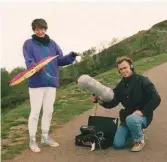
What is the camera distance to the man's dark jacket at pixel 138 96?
6723mm

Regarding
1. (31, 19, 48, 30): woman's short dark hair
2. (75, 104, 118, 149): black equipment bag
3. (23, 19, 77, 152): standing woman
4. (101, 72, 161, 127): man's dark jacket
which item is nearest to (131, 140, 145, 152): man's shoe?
(101, 72, 161, 127): man's dark jacket

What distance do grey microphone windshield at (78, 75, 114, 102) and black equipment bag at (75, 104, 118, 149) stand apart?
0.38 m

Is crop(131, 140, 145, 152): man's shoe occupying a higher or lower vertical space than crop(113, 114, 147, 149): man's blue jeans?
lower

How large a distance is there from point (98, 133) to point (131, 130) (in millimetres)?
509

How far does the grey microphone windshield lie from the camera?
682 cm

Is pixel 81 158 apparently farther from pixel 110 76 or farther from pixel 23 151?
pixel 110 76

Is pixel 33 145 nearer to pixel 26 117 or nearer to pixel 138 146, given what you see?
pixel 138 146

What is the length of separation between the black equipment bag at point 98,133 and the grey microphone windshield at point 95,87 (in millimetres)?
379

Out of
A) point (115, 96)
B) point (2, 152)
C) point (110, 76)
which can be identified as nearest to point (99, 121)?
point (115, 96)

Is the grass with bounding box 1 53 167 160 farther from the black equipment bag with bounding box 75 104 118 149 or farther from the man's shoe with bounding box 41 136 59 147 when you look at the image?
the black equipment bag with bounding box 75 104 118 149

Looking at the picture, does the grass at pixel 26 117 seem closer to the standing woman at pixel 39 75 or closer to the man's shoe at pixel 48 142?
the man's shoe at pixel 48 142

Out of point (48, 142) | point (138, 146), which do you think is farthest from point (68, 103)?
point (138, 146)

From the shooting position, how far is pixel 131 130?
6.80 metres

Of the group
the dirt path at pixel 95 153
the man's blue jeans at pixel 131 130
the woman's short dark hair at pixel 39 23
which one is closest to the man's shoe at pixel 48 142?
the dirt path at pixel 95 153
